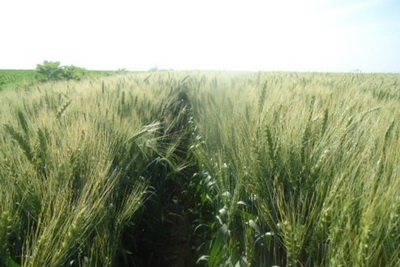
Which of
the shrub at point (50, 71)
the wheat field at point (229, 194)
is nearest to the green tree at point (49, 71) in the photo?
the shrub at point (50, 71)

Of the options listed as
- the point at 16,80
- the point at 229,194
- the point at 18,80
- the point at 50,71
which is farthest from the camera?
the point at 16,80

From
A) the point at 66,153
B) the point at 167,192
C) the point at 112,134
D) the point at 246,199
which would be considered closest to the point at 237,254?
the point at 246,199

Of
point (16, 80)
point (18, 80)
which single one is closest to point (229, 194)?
point (18, 80)

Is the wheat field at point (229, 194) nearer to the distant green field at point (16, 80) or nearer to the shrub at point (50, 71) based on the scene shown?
the distant green field at point (16, 80)

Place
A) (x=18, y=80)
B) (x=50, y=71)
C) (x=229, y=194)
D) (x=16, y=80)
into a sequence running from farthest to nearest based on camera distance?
(x=16, y=80)
(x=18, y=80)
(x=50, y=71)
(x=229, y=194)

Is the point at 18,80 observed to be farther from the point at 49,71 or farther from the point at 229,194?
the point at 229,194

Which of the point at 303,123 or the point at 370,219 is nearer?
the point at 370,219

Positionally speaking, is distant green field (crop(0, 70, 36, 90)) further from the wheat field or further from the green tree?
the wheat field

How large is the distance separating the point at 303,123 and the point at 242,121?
42 cm

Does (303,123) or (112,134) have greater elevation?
(303,123)

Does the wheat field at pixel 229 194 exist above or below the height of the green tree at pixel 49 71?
below

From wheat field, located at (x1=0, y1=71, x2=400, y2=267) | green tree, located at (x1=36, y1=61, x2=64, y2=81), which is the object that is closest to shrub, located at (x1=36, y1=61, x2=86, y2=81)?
green tree, located at (x1=36, y1=61, x2=64, y2=81)

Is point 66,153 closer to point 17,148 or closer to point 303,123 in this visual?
point 17,148

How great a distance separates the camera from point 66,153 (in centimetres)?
140
